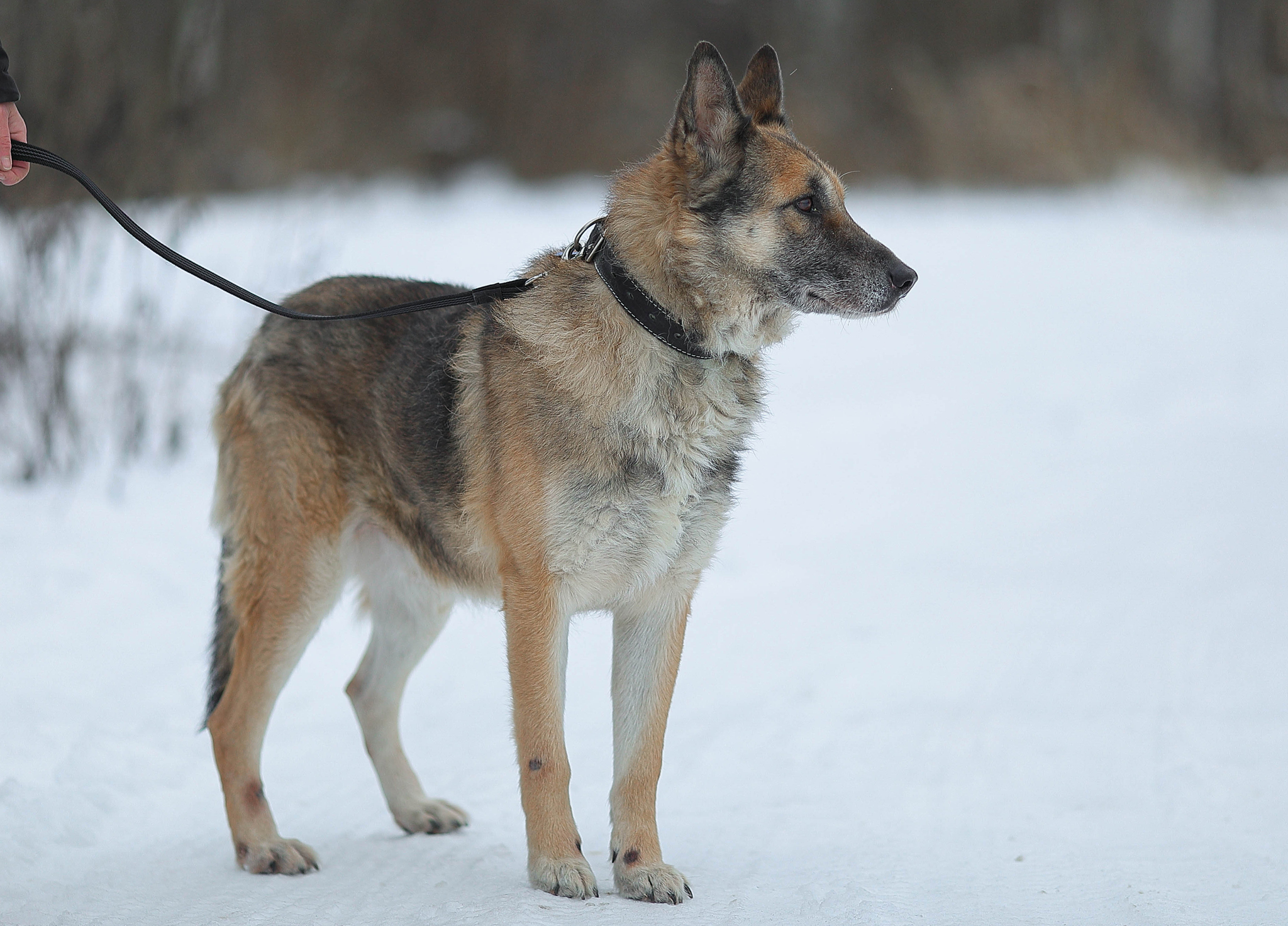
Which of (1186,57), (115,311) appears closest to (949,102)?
(1186,57)

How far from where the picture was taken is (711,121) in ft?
11.4

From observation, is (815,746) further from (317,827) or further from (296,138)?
(296,138)

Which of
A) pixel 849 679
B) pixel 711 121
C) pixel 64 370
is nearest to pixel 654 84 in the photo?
pixel 64 370

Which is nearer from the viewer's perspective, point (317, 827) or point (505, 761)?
point (317, 827)

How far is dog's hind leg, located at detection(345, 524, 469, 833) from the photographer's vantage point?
401cm

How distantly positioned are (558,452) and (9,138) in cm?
165

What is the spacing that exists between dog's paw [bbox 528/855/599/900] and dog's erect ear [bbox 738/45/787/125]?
2331 millimetres

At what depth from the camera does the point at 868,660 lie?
559 centimetres

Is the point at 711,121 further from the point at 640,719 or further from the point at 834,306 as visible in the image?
the point at 640,719

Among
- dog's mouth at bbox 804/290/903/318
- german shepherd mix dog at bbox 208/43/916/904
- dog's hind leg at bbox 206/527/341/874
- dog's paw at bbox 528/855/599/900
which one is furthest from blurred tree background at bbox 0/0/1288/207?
dog's paw at bbox 528/855/599/900

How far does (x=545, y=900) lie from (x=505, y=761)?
1487 millimetres

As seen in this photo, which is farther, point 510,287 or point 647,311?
point 510,287

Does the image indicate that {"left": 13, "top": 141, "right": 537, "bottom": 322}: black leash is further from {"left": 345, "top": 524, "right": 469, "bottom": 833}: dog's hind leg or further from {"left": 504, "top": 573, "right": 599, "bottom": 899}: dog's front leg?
{"left": 504, "top": 573, "right": 599, "bottom": 899}: dog's front leg

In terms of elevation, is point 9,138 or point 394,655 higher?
point 9,138
